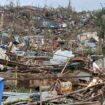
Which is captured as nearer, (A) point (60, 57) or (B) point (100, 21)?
(A) point (60, 57)

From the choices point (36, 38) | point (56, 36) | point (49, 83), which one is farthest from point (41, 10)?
point (49, 83)

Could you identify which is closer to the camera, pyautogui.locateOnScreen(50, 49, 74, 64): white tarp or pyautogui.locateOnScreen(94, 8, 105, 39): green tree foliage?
pyautogui.locateOnScreen(50, 49, 74, 64): white tarp

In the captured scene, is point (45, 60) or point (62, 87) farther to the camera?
point (45, 60)

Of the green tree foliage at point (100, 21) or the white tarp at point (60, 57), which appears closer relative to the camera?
the white tarp at point (60, 57)

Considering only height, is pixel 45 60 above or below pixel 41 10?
below

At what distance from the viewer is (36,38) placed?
16750 mm

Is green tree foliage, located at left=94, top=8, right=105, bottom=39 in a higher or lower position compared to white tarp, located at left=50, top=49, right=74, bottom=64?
higher

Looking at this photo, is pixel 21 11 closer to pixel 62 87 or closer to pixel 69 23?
pixel 69 23

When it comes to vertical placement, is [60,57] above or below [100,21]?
below

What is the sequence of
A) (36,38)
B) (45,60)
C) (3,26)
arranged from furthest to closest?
(3,26), (36,38), (45,60)

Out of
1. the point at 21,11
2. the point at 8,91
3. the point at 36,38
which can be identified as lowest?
the point at 8,91

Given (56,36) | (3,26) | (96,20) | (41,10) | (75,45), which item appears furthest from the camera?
(41,10)

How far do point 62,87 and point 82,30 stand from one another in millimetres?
11919

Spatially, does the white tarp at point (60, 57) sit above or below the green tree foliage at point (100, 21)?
below
